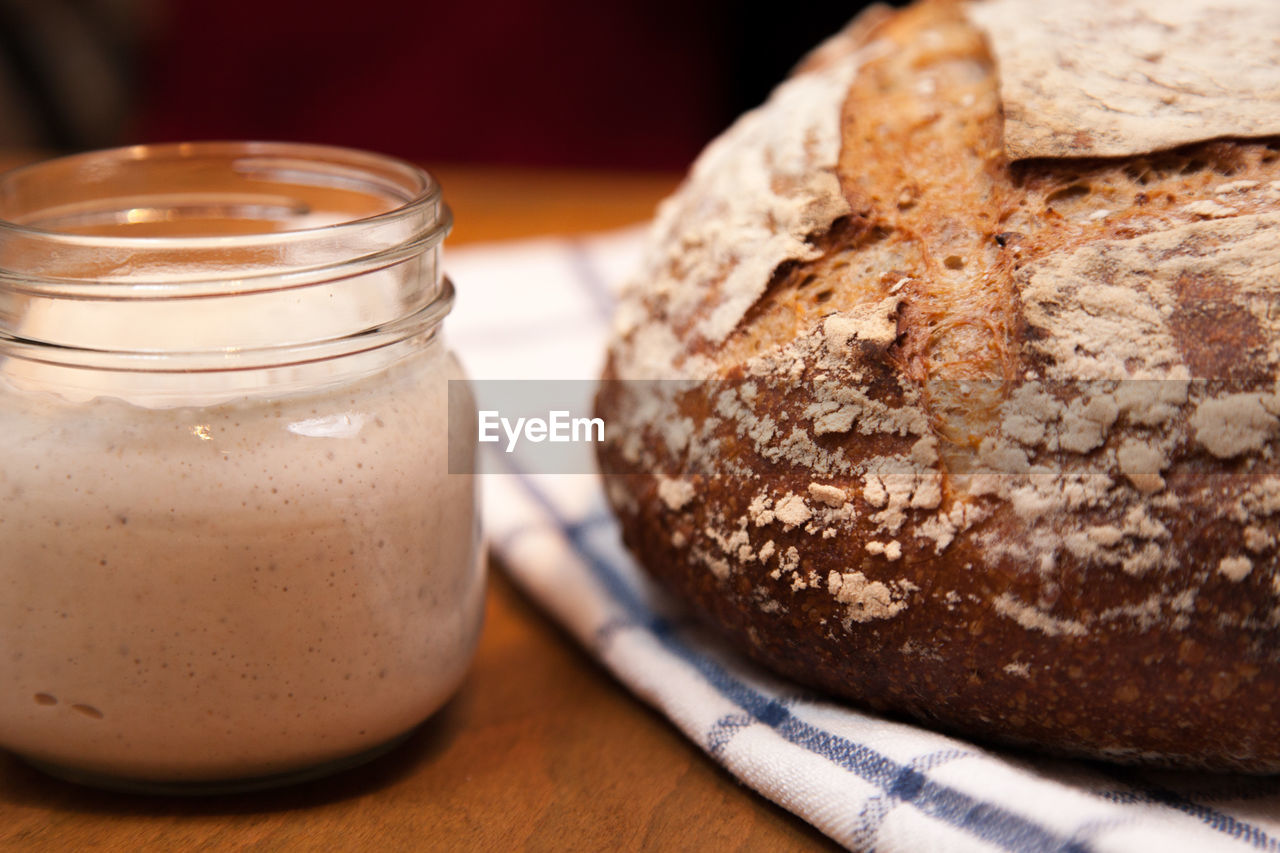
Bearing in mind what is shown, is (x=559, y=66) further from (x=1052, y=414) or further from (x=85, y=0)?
(x=1052, y=414)

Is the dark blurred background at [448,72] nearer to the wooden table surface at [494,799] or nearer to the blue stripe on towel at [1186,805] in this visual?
the wooden table surface at [494,799]

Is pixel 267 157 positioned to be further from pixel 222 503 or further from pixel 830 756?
pixel 830 756

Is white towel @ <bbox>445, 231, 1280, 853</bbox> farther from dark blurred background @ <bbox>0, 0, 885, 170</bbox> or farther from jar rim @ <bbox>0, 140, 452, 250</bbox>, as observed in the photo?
dark blurred background @ <bbox>0, 0, 885, 170</bbox>

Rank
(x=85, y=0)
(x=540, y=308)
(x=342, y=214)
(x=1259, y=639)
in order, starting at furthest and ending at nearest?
(x=85, y=0), (x=540, y=308), (x=342, y=214), (x=1259, y=639)

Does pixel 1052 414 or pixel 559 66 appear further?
pixel 559 66

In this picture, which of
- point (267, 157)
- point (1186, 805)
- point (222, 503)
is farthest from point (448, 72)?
point (1186, 805)

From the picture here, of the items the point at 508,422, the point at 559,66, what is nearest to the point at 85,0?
the point at 559,66

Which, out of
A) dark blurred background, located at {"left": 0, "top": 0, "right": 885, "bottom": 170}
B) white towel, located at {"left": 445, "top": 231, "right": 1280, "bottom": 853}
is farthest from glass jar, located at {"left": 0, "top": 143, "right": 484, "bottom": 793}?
dark blurred background, located at {"left": 0, "top": 0, "right": 885, "bottom": 170}
